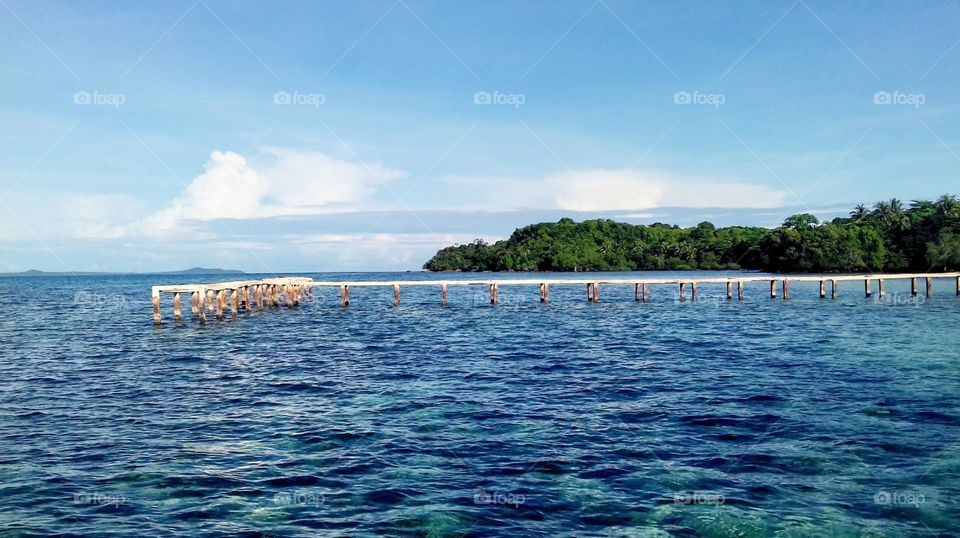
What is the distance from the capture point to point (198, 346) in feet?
103

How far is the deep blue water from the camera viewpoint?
1008 centimetres

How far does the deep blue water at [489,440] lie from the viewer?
10078 mm

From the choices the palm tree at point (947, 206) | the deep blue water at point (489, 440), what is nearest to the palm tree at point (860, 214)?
the palm tree at point (947, 206)

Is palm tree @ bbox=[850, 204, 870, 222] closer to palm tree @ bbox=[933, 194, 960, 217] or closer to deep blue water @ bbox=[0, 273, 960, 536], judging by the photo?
palm tree @ bbox=[933, 194, 960, 217]

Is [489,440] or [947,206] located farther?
[947,206]

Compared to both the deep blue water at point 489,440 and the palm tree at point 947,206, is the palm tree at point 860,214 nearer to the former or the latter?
the palm tree at point 947,206

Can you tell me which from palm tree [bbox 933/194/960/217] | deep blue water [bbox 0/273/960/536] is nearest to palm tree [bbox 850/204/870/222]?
palm tree [bbox 933/194/960/217]

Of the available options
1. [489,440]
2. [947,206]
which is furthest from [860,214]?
[489,440]

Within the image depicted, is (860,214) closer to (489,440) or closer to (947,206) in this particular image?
A: (947,206)

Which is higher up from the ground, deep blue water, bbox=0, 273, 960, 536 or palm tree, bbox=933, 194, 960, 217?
palm tree, bbox=933, 194, 960, 217

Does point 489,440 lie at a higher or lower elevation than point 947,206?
lower

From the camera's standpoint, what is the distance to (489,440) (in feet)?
46.2

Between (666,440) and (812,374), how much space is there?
10.5 m

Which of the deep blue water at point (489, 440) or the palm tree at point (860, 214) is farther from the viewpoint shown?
the palm tree at point (860, 214)
